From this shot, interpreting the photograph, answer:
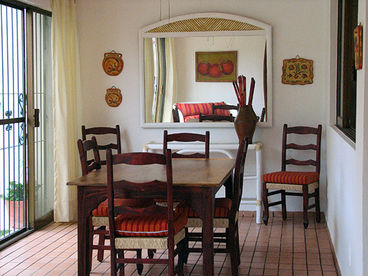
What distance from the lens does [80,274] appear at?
358cm

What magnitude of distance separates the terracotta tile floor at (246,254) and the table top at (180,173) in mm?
765

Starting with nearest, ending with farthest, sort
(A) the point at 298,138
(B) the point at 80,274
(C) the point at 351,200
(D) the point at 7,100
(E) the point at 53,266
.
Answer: (C) the point at 351,200 < (B) the point at 80,274 < (E) the point at 53,266 < (D) the point at 7,100 < (A) the point at 298,138

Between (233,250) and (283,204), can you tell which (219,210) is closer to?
(233,250)

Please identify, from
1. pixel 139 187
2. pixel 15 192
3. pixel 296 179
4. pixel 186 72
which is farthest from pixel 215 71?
pixel 139 187

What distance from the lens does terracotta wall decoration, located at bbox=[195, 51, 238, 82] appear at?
587 centimetres

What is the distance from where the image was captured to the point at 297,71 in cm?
576

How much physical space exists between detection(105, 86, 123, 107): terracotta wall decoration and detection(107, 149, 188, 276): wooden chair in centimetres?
282

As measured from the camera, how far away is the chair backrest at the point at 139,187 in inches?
128

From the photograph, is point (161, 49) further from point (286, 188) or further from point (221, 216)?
point (221, 216)

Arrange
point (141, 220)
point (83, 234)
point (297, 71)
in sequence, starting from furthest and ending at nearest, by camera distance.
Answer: point (297, 71), point (83, 234), point (141, 220)

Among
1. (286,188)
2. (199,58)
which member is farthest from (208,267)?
(199,58)

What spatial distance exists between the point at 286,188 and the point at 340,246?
1432 mm

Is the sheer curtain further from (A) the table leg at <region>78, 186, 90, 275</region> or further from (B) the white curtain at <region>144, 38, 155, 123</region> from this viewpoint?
(A) the table leg at <region>78, 186, 90, 275</region>

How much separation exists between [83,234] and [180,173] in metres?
0.74
